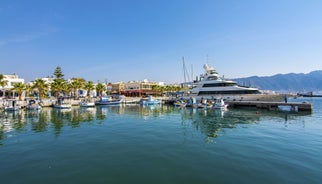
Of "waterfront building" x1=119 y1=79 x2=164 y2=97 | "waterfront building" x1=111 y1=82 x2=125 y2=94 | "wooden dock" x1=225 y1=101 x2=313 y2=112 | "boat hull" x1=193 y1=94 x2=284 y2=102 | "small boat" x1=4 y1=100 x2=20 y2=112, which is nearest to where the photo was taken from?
"wooden dock" x1=225 y1=101 x2=313 y2=112

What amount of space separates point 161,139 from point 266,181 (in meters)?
9.29

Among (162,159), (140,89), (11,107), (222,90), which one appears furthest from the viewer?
(140,89)

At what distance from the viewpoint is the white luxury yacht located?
46.8 metres

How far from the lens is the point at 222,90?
5144 centimetres

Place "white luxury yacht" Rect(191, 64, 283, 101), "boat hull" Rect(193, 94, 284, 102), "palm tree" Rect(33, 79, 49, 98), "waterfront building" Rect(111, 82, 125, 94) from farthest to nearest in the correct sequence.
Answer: "waterfront building" Rect(111, 82, 125, 94), "palm tree" Rect(33, 79, 49, 98), "white luxury yacht" Rect(191, 64, 283, 101), "boat hull" Rect(193, 94, 284, 102)

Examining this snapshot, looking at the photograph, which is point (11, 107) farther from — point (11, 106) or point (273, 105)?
point (273, 105)

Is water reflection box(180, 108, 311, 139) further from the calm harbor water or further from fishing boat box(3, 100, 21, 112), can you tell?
fishing boat box(3, 100, 21, 112)

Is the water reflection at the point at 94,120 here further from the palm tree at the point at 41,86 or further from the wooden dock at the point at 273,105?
the palm tree at the point at 41,86

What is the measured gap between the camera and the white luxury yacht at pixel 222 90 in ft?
153

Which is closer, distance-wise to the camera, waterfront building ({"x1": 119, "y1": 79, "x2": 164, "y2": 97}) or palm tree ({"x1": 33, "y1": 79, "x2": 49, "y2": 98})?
palm tree ({"x1": 33, "y1": 79, "x2": 49, "y2": 98})

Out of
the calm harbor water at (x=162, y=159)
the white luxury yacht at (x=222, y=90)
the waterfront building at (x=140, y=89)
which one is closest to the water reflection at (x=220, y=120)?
the calm harbor water at (x=162, y=159)

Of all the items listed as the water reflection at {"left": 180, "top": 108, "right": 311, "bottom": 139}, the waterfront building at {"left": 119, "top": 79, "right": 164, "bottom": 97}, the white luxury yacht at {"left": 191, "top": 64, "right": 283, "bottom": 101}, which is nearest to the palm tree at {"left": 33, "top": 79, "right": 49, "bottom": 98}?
the waterfront building at {"left": 119, "top": 79, "right": 164, "bottom": 97}

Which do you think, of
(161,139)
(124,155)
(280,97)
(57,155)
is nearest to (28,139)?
(57,155)

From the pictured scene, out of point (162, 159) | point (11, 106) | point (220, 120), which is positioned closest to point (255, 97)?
point (220, 120)
